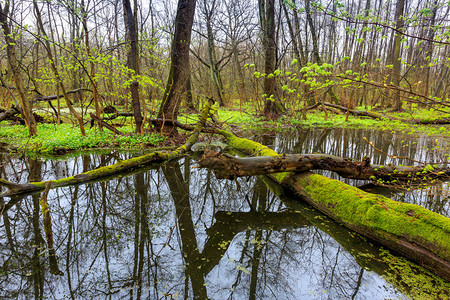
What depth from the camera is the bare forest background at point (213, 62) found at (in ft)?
13.1

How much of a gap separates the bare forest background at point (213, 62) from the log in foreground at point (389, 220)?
143cm

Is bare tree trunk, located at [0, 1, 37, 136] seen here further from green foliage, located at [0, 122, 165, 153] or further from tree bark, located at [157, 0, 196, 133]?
tree bark, located at [157, 0, 196, 133]

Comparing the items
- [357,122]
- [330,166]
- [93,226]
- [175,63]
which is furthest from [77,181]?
[357,122]

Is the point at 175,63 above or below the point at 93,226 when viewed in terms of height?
above

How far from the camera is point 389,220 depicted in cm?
321

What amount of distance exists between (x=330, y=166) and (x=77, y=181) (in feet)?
17.5

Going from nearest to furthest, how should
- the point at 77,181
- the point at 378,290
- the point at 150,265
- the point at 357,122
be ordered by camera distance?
the point at 378,290, the point at 150,265, the point at 77,181, the point at 357,122

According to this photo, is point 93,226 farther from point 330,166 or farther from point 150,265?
point 330,166

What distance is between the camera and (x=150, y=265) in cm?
296

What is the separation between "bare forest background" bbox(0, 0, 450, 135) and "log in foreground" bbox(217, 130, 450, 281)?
4.70ft

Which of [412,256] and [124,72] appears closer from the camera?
[412,256]

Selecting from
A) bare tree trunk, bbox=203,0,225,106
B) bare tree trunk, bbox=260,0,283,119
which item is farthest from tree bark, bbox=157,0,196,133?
bare tree trunk, bbox=203,0,225,106

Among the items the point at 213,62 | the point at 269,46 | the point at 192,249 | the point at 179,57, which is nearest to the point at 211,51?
the point at 213,62

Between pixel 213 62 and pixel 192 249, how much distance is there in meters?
20.4
